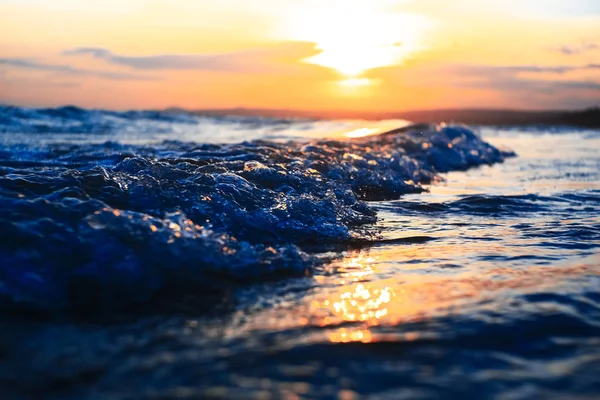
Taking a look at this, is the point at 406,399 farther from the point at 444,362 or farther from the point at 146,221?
the point at 146,221

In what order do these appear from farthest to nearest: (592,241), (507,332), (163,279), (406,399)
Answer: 1. (592,241)
2. (163,279)
3. (507,332)
4. (406,399)

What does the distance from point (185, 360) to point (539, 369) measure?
4.31 feet

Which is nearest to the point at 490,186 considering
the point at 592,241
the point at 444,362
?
the point at 592,241

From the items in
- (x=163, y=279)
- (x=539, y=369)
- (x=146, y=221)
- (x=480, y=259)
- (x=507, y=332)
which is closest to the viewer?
(x=539, y=369)

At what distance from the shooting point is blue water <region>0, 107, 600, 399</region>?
6.81ft

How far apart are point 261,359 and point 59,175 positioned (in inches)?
115

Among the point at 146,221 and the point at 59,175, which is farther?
the point at 59,175

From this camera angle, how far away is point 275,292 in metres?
2.98

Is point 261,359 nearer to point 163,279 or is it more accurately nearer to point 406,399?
point 406,399

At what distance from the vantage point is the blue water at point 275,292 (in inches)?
81.7

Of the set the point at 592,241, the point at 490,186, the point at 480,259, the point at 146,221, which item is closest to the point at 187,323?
the point at 146,221

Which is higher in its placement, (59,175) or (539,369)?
(59,175)

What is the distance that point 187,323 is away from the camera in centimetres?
255

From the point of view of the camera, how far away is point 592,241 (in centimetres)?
419
